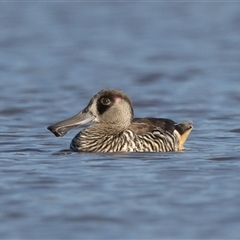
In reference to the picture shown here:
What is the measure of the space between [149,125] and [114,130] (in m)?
0.54

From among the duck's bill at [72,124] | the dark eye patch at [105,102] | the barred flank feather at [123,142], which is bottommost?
the barred flank feather at [123,142]

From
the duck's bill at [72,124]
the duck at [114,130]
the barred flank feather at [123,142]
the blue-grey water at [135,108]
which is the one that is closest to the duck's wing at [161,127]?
the duck at [114,130]

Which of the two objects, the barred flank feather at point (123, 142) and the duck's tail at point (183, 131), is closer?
the barred flank feather at point (123, 142)

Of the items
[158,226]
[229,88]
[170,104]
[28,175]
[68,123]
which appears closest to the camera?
[158,226]

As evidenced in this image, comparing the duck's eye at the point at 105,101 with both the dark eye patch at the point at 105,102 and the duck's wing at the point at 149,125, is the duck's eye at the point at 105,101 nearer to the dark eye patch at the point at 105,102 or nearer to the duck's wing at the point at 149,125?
the dark eye patch at the point at 105,102

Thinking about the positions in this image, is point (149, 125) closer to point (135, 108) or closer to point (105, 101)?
point (105, 101)

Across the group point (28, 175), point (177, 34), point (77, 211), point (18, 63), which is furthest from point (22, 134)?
point (177, 34)

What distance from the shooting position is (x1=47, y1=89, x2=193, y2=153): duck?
15.6 m

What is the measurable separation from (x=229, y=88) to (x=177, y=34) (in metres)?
8.39

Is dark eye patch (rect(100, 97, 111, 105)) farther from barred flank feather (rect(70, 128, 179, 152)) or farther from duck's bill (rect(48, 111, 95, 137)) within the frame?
barred flank feather (rect(70, 128, 179, 152))

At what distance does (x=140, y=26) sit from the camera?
31.8 m

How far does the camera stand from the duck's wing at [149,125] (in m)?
15.8

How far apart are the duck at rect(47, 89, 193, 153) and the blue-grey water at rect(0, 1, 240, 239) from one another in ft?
1.05

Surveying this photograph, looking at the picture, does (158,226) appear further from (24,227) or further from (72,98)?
(72,98)
